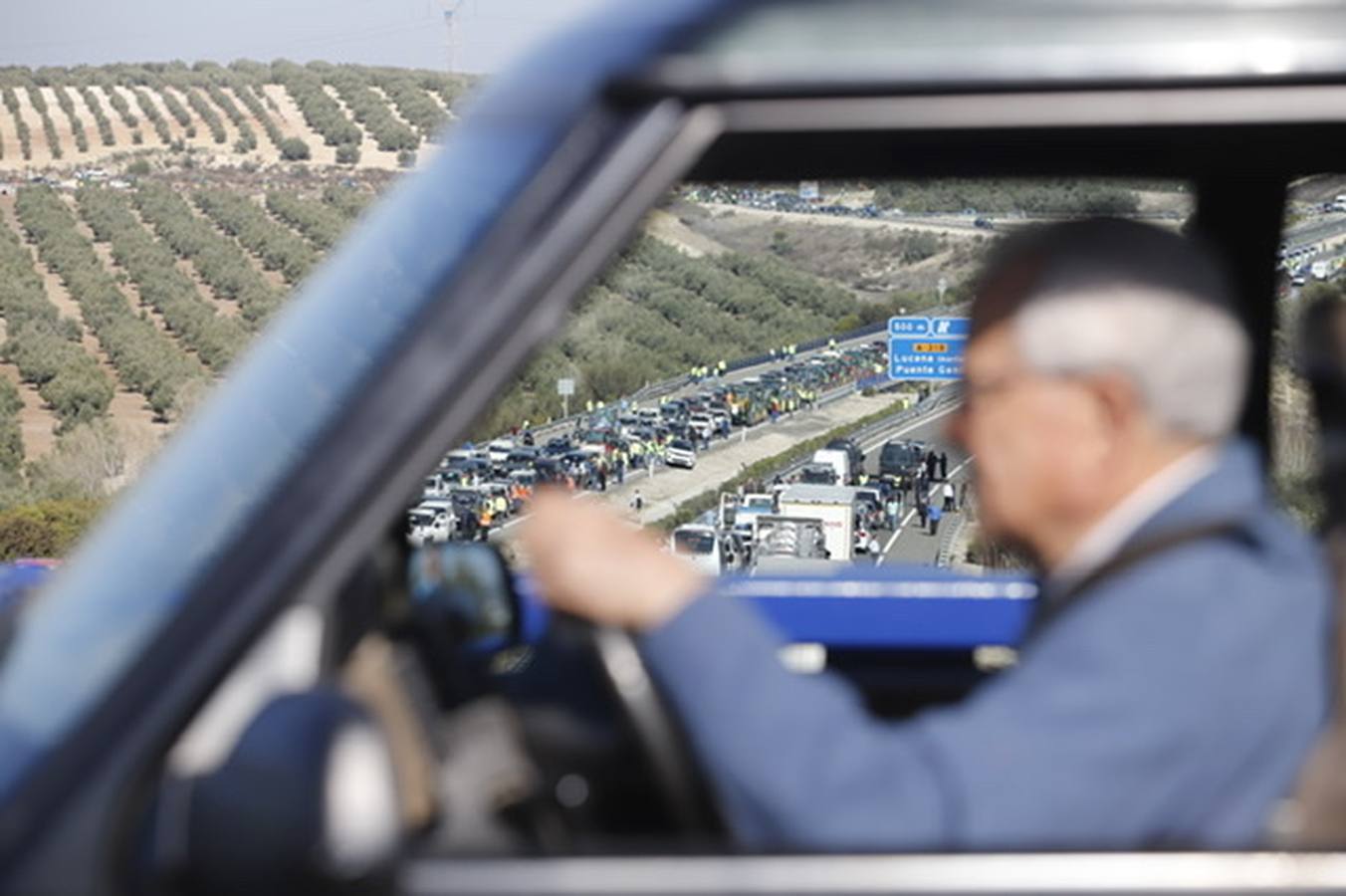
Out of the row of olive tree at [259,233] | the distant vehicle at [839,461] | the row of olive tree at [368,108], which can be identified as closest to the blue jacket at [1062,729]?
the distant vehicle at [839,461]

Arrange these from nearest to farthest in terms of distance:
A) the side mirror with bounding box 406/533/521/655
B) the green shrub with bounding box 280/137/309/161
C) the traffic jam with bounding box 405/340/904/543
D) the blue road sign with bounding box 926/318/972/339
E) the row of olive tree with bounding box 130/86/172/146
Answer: the side mirror with bounding box 406/533/521/655 → the blue road sign with bounding box 926/318/972/339 → the traffic jam with bounding box 405/340/904/543 → the green shrub with bounding box 280/137/309/161 → the row of olive tree with bounding box 130/86/172/146

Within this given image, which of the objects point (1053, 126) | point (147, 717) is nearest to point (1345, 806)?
point (1053, 126)

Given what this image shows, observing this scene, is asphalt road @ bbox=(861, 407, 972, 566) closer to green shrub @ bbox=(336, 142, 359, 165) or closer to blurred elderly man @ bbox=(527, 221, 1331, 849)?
blurred elderly man @ bbox=(527, 221, 1331, 849)

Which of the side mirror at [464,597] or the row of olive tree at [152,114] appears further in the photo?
the row of olive tree at [152,114]

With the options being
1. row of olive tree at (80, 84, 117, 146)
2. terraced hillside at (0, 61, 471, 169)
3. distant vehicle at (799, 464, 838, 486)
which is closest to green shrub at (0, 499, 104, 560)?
distant vehicle at (799, 464, 838, 486)

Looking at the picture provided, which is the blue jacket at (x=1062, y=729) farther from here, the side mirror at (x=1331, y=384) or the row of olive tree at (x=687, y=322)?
the row of olive tree at (x=687, y=322)
